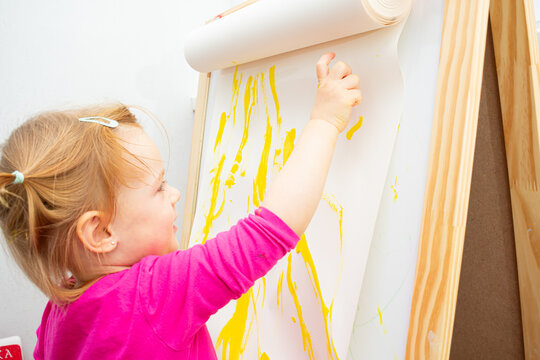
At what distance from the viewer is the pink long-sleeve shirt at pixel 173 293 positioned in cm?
44

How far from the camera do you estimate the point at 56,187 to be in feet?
1.57

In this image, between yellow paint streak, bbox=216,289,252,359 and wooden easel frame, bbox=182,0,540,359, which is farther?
yellow paint streak, bbox=216,289,252,359

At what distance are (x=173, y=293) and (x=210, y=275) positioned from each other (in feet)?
0.16

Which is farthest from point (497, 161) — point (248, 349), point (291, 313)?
point (248, 349)

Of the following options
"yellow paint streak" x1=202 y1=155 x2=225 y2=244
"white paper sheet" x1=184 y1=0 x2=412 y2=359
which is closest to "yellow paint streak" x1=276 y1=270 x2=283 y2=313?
"white paper sheet" x1=184 y1=0 x2=412 y2=359

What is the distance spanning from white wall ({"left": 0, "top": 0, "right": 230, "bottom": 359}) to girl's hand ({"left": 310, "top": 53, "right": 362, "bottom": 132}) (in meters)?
0.74

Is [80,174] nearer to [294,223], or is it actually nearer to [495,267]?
[294,223]

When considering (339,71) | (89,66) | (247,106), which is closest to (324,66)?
Result: (339,71)

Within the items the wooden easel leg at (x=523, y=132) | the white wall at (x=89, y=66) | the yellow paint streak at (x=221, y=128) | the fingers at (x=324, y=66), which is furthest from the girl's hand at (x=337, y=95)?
the white wall at (x=89, y=66)

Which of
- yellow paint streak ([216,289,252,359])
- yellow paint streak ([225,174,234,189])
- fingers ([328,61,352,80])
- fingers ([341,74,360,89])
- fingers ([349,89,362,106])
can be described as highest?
fingers ([328,61,352,80])

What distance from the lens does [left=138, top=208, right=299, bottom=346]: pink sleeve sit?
17.3 inches

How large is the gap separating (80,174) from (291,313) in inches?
14.2

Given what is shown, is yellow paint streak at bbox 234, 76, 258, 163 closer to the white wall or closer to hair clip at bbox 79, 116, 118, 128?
hair clip at bbox 79, 116, 118, 128

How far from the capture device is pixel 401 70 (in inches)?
19.9
